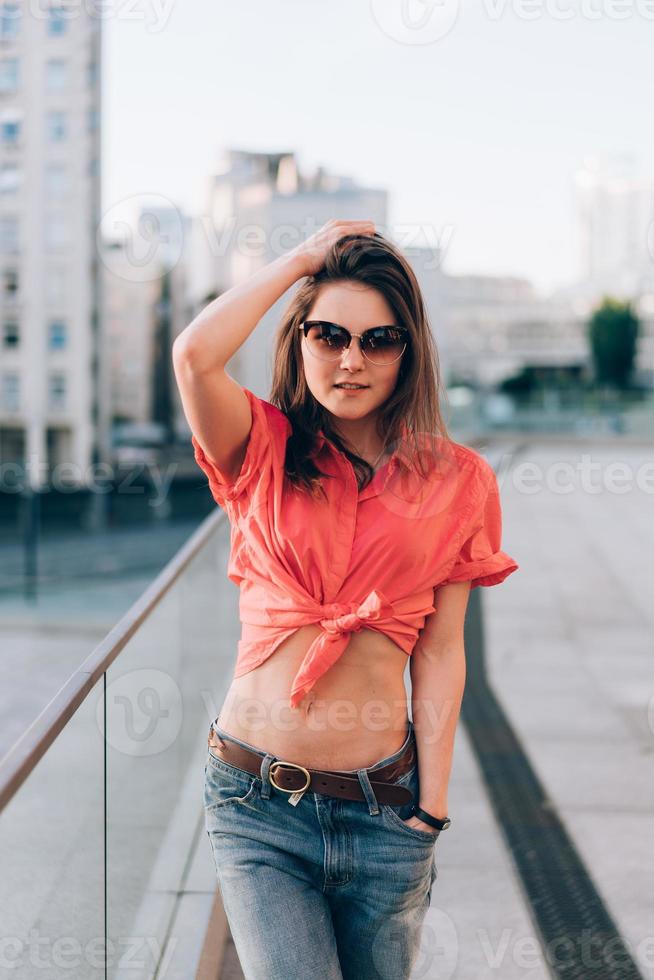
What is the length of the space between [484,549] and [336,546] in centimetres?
23

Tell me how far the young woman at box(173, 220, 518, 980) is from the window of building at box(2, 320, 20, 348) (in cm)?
5891

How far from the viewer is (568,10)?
Answer: 11.6ft

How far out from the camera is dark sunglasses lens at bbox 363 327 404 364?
153cm

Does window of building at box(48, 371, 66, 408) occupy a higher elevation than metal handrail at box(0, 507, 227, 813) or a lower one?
lower

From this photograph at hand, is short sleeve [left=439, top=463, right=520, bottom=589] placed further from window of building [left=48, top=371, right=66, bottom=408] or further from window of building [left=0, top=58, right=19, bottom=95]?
window of building [left=0, top=58, right=19, bottom=95]

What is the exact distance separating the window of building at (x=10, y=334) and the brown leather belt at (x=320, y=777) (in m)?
59.0

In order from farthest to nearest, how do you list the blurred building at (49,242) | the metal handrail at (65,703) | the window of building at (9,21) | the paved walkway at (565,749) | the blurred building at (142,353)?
the blurred building at (142,353) < the window of building at (9,21) < the blurred building at (49,242) < the paved walkway at (565,749) < the metal handrail at (65,703)

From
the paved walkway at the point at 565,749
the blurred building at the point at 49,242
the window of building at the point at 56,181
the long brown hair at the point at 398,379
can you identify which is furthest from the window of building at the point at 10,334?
the long brown hair at the point at 398,379

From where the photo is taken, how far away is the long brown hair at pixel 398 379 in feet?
4.97

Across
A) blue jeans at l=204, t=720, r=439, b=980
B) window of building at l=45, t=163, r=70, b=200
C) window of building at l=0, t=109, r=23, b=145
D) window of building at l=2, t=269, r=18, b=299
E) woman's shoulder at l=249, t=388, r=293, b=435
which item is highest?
window of building at l=0, t=109, r=23, b=145

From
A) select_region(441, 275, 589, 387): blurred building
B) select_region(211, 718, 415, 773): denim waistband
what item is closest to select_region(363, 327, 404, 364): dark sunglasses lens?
select_region(211, 718, 415, 773): denim waistband

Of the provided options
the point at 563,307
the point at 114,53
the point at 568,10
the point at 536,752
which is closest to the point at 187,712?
the point at 536,752

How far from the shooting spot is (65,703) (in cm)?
154

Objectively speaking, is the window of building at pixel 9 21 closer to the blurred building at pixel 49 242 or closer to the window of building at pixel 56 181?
the blurred building at pixel 49 242
